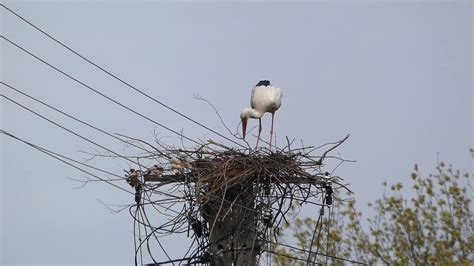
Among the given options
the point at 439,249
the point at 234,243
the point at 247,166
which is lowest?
the point at 234,243

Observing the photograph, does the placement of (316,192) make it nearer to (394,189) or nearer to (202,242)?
(202,242)

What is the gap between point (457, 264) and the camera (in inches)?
567

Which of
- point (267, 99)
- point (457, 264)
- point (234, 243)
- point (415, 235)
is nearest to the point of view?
point (234, 243)

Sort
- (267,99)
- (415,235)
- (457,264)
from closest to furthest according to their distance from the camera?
(267,99) → (457,264) → (415,235)

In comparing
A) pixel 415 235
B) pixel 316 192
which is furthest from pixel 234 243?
pixel 415 235

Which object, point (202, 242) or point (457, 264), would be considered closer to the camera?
point (202, 242)

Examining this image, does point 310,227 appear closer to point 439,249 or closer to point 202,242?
point 439,249

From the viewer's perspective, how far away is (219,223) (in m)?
7.98

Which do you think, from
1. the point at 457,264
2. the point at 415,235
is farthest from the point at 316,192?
the point at 415,235

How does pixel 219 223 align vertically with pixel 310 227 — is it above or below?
below

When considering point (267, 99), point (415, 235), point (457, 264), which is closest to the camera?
point (267, 99)

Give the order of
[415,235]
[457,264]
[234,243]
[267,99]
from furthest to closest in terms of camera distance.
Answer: [415,235]
[457,264]
[267,99]
[234,243]

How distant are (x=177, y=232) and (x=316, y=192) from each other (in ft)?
3.51

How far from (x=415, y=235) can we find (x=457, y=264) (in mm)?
1241
